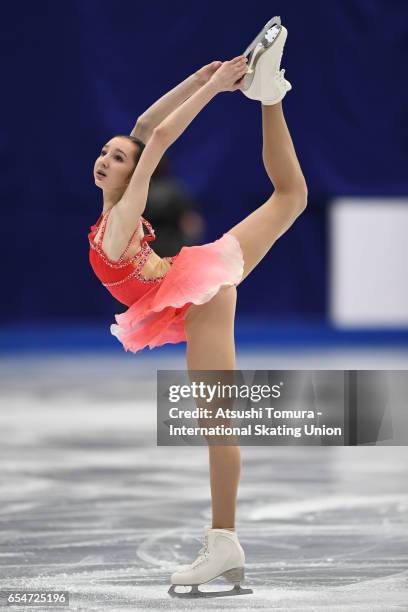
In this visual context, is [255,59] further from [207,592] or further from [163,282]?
[207,592]

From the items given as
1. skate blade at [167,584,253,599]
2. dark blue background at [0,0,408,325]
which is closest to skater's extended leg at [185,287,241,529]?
skate blade at [167,584,253,599]

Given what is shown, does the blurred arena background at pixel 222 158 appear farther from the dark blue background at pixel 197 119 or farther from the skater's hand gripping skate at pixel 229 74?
the skater's hand gripping skate at pixel 229 74

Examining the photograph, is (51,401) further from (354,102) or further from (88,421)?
(354,102)

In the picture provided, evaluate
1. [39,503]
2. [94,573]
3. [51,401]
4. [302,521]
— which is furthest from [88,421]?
[94,573]

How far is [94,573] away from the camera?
10.2 feet

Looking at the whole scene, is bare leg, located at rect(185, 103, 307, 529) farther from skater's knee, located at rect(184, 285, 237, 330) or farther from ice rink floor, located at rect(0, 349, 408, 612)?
ice rink floor, located at rect(0, 349, 408, 612)

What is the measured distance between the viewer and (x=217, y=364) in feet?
9.53

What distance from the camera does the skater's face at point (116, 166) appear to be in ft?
9.73

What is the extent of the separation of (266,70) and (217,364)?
765 millimetres

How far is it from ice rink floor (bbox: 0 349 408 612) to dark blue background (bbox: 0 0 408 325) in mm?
4278

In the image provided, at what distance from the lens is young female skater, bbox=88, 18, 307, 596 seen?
2867 mm

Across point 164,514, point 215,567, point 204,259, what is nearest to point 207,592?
point 215,567

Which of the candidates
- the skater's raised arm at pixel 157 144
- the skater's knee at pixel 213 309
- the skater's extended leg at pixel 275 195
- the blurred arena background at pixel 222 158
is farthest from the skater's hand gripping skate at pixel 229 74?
the blurred arena background at pixel 222 158

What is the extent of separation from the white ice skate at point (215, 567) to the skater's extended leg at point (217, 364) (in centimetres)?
4
